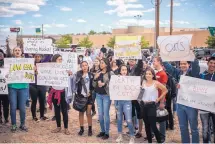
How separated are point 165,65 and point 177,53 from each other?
0.59 meters

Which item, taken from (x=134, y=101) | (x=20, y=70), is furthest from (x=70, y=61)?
(x=134, y=101)

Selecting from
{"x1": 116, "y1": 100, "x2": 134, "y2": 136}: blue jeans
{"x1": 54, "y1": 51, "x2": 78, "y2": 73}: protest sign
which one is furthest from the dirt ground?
A: {"x1": 54, "y1": 51, "x2": 78, "y2": 73}: protest sign

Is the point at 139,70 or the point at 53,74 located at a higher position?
the point at 139,70

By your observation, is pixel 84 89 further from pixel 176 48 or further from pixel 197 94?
pixel 197 94

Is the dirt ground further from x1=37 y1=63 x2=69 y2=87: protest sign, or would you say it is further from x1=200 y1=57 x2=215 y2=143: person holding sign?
x1=37 y1=63 x2=69 y2=87: protest sign

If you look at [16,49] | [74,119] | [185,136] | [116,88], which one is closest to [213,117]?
[185,136]

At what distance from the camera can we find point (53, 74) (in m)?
6.14

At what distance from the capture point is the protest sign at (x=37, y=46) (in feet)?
24.0

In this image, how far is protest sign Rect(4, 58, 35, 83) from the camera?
20.0 ft

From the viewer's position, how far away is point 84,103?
5801 millimetres

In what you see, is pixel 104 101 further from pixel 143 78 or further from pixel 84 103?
pixel 143 78

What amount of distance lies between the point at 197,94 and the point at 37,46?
4.78 m

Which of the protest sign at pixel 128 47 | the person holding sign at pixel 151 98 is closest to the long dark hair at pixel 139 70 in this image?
the protest sign at pixel 128 47

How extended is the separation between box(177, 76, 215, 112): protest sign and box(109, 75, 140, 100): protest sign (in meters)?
0.95
